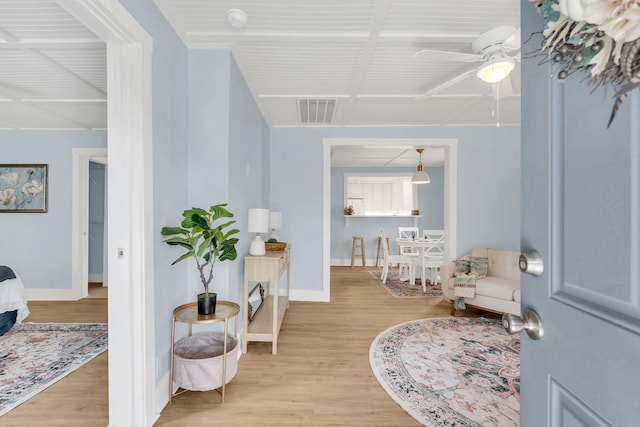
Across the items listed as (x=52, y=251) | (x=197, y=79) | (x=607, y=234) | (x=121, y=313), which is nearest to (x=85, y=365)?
(x=121, y=313)

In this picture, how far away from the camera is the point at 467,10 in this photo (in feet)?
6.25

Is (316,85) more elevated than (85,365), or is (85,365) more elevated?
(316,85)

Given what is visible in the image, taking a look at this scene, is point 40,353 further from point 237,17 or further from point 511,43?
point 511,43

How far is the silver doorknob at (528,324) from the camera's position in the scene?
2.36ft

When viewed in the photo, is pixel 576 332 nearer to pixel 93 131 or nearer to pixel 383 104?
pixel 383 104

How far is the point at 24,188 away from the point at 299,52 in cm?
447

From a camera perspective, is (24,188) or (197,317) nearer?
(197,317)

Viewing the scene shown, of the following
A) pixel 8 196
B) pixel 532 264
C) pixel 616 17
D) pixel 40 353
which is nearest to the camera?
pixel 616 17

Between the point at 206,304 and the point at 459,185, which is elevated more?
the point at 459,185

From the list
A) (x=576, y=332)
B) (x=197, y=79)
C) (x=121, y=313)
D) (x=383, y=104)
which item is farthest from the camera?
(x=383, y=104)

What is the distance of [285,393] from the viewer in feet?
6.66

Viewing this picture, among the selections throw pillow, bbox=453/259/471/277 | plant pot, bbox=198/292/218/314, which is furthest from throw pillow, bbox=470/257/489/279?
plant pot, bbox=198/292/218/314

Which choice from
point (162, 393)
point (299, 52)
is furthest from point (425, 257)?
point (162, 393)

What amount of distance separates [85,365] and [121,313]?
1344mm
